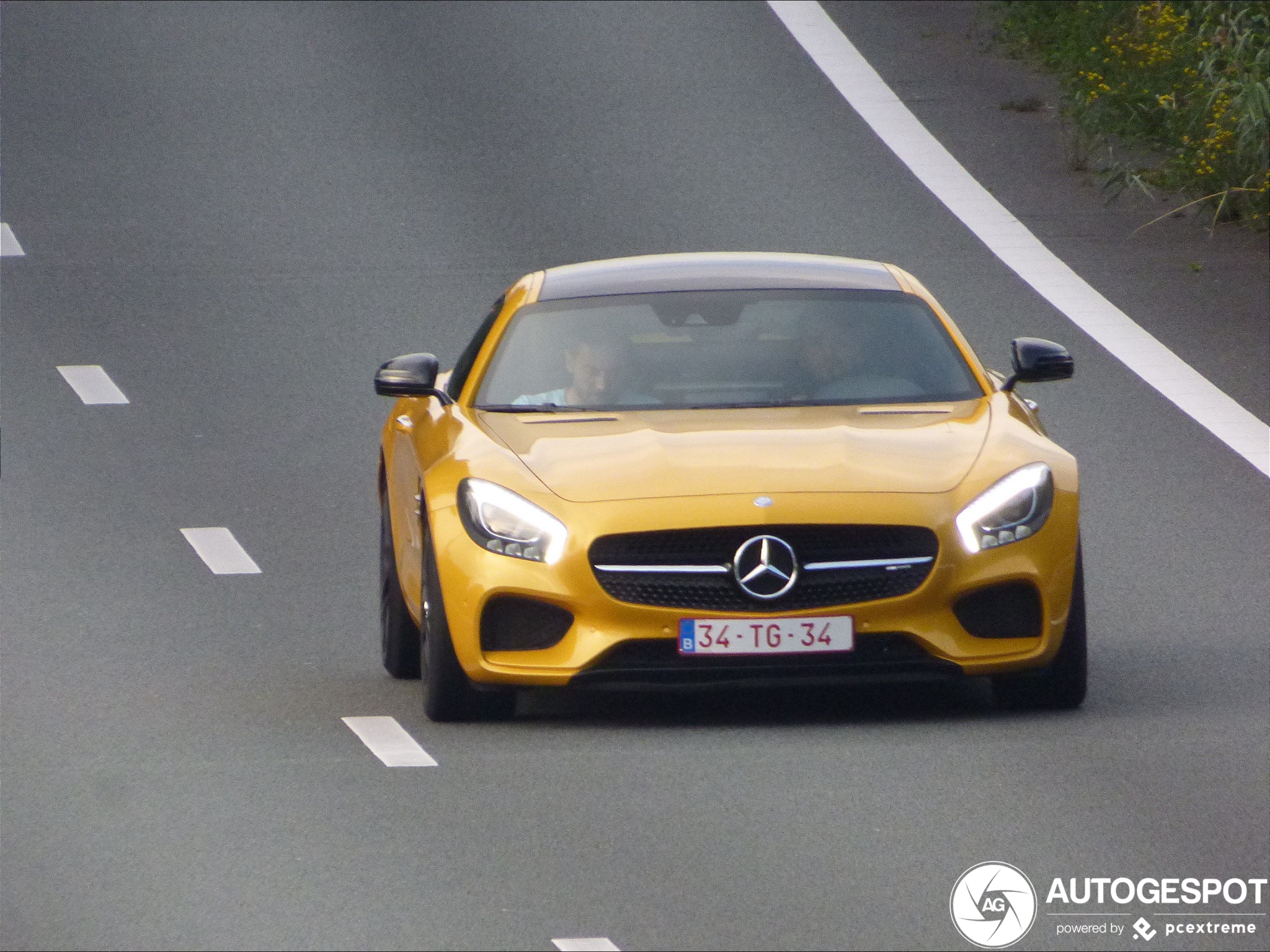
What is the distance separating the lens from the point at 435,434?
929cm

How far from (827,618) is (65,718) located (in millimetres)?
2508

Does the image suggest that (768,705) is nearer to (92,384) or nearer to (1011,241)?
(92,384)

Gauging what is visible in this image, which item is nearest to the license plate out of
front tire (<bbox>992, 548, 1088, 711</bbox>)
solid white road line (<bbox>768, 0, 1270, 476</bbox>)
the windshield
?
front tire (<bbox>992, 548, 1088, 711</bbox>)

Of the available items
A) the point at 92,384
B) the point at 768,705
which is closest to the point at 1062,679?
the point at 768,705

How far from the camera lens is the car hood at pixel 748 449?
825cm

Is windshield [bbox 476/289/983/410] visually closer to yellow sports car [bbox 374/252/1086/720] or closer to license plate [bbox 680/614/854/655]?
yellow sports car [bbox 374/252/1086/720]

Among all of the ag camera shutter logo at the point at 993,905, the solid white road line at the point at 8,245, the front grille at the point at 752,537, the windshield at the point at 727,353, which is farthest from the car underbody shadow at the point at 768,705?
the solid white road line at the point at 8,245

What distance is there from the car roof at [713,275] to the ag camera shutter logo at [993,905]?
359 cm

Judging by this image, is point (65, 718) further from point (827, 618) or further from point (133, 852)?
point (827, 618)

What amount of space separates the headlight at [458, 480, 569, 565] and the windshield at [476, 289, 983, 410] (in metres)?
0.93

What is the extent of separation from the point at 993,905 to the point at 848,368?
343 cm

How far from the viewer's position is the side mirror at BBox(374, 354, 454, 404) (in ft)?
31.1

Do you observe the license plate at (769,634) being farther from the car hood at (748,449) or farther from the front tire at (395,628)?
the front tire at (395,628)

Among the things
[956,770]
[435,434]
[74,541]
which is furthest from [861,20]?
[956,770]
